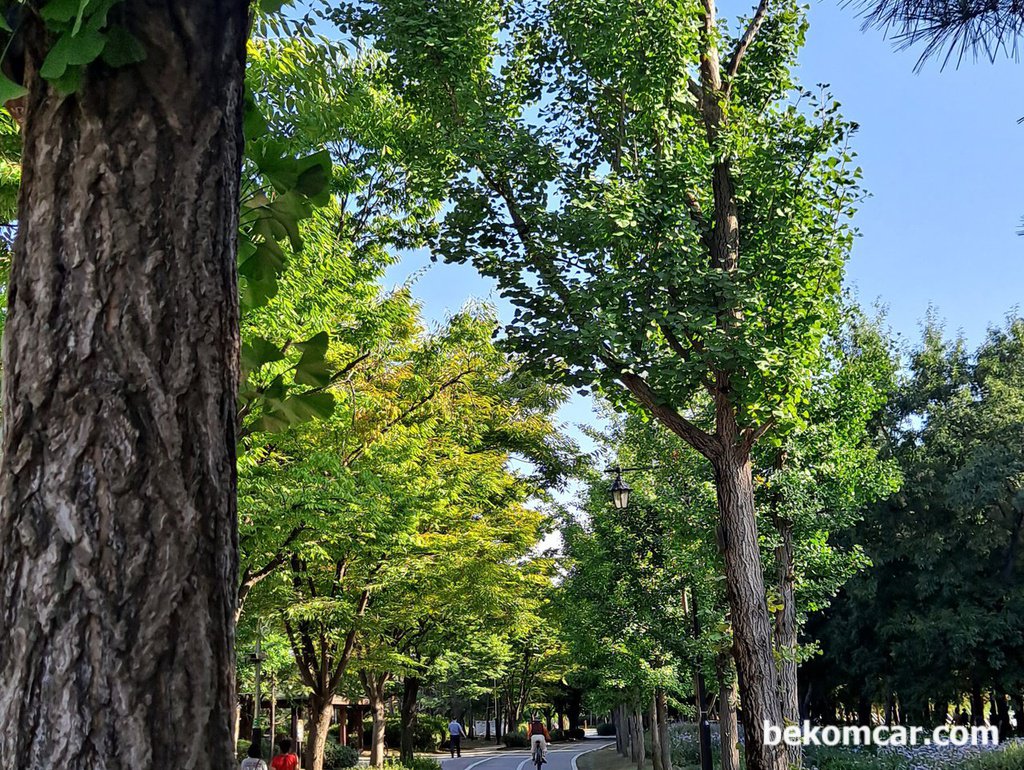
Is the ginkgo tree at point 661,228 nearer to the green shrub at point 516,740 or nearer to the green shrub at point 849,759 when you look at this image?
the green shrub at point 849,759

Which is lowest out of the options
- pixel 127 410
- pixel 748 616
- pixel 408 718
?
pixel 408 718

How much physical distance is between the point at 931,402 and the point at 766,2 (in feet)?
80.2

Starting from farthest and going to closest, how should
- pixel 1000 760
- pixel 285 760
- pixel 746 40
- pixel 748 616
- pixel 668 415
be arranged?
pixel 1000 760
pixel 285 760
pixel 746 40
pixel 668 415
pixel 748 616

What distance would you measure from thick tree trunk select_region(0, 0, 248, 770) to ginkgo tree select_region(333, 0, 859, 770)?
24.3ft

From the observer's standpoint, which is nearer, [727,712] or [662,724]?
[727,712]

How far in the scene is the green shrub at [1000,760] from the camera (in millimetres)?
15445

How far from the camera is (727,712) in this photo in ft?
69.9

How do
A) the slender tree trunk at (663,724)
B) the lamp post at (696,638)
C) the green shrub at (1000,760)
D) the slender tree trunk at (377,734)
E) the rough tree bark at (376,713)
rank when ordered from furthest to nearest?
the rough tree bark at (376,713), the slender tree trunk at (377,734), the slender tree trunk at (663,724), the lamp post at (696,638), the green shrub at (1000,760)

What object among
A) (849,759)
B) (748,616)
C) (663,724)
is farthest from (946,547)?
(748,616)

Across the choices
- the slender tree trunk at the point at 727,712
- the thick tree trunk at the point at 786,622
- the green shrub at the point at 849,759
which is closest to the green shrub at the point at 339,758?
the slender tree trunk at the point at 727,712

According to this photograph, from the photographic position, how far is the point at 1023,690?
28469 mm

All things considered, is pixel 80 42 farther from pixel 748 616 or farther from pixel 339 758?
pixel 339 758

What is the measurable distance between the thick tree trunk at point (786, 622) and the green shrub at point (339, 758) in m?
18.2

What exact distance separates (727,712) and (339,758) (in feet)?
48.0
